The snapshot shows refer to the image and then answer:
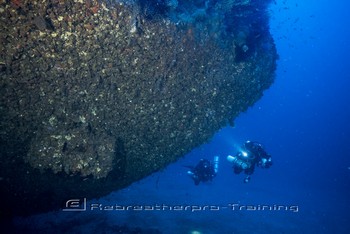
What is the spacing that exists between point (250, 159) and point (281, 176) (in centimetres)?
5716

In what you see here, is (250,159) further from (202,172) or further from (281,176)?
(281,176)

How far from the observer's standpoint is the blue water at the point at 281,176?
12.2 m

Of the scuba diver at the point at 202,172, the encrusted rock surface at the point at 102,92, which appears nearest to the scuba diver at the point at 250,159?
the scuba diver at the point at 202,172

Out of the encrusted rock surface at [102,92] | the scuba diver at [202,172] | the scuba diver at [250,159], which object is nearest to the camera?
the encrusted rock surface at [102,92]

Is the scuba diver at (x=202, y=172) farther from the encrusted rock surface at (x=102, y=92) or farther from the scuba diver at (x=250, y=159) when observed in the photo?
the encrusted rock surface at (x=102, y=92)

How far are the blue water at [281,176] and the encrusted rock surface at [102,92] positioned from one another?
2.00 m

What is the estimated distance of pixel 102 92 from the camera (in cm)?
510

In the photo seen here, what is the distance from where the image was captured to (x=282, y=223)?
51.9ft

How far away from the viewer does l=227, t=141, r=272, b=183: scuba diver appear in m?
10.3


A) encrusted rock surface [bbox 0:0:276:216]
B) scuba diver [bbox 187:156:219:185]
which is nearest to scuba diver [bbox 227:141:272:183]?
scuba diver [bbox 187:156:219:185]

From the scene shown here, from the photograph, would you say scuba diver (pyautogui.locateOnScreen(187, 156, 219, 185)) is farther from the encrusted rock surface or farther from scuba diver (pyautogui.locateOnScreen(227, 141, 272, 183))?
the encrusted rock surface

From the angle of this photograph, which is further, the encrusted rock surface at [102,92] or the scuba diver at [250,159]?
the scuba diver at [250,159]

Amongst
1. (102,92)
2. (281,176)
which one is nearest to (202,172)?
(102,92)

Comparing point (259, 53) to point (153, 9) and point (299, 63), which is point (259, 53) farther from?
point (299, 63)
